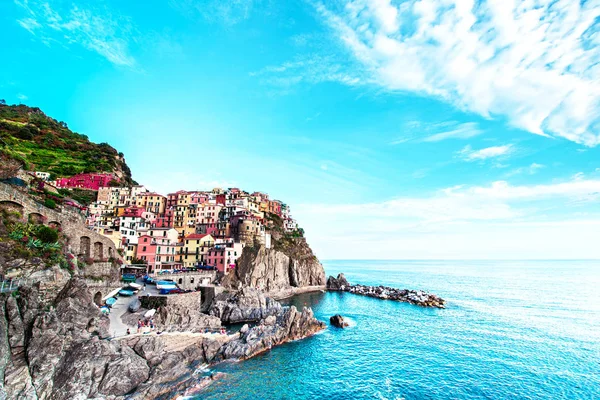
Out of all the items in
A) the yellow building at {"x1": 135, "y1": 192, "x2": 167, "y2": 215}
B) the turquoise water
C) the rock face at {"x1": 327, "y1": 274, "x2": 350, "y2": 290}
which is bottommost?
the turquoise water

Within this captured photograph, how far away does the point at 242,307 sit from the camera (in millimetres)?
55281

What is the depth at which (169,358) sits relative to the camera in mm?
31062

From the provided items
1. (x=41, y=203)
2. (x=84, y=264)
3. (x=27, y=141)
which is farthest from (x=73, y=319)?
(x=27, y=141)

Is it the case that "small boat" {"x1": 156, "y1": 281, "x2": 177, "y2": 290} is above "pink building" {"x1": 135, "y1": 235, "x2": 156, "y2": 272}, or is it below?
below

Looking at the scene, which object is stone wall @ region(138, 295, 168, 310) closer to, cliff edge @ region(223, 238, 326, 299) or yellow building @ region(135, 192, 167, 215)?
cliff edge @ region(223, 238, 326, 299)

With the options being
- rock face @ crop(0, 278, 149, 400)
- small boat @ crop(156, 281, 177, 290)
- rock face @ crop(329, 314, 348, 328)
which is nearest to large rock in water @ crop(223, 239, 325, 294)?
small boat @ crop(156, 281, 177, 290)

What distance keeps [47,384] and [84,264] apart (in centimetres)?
2097

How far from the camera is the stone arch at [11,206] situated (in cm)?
3253

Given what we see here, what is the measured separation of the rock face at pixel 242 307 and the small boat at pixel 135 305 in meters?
14.9

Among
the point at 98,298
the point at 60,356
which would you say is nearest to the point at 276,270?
the point at 98,298

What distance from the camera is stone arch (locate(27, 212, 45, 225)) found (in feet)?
115

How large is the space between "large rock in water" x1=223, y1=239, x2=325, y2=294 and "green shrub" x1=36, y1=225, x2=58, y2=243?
3367 cm

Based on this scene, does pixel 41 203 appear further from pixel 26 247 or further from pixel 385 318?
pixel 385 318

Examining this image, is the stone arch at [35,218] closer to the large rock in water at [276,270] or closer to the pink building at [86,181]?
the large rock in water at [276,270]
